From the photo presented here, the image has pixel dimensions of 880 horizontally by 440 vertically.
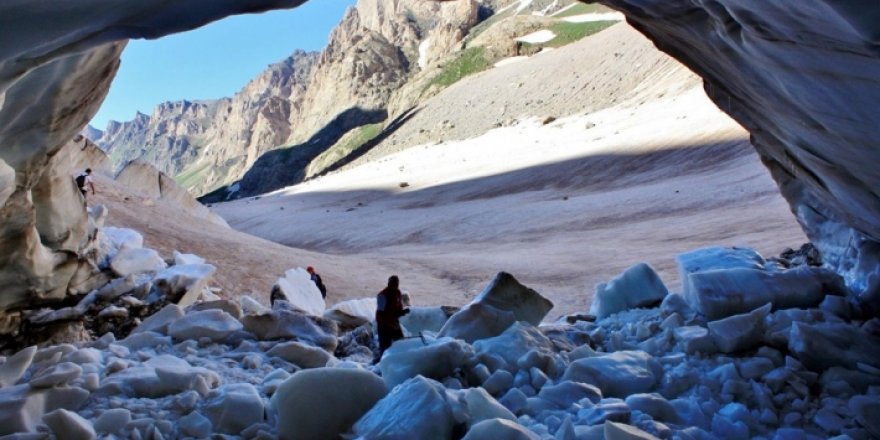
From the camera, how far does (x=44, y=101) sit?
4887 millimetres

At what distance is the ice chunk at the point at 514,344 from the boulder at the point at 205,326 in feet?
6.38

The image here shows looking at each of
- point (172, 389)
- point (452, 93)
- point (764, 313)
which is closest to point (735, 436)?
point (764, 313)

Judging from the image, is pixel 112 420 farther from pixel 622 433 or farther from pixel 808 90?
pixel 808 90

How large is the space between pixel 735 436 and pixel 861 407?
0.72 metres

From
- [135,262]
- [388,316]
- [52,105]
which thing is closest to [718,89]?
[388,316]

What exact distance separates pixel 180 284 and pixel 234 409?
17.9 feet

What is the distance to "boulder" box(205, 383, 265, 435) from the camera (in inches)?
147

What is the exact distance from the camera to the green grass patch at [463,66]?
70.4m

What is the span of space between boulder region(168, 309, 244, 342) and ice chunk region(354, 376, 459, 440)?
6.45 feet

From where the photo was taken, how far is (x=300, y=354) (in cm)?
509

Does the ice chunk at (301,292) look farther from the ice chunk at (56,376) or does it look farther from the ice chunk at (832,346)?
the ice chunk at (832,346)

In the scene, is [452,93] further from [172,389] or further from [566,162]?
[172,389]

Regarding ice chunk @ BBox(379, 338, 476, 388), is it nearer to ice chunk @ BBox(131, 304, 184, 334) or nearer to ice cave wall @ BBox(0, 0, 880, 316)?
ice chunk @ BBox(131, 304, 184, 334)

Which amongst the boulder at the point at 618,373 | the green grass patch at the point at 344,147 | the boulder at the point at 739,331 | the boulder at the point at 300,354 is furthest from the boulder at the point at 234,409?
the green grass patch at the point at 344,147
